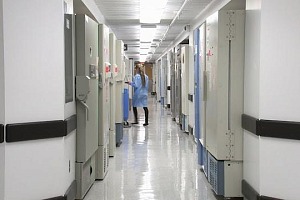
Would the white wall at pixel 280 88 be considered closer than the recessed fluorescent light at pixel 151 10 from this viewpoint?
Yes

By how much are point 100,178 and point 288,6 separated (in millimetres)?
3295

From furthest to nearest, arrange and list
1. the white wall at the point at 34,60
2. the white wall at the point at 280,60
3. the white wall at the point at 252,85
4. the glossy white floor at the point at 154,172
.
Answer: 1. the glossy white floor at the point at 154,172
2. the white wall at the point at 252,85
3. the white wall at the point at 280,60
4. the white wall at the point at 34,60

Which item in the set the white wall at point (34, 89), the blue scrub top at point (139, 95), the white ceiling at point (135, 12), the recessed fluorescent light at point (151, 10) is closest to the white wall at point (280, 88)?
the white wall at point (34, 89)

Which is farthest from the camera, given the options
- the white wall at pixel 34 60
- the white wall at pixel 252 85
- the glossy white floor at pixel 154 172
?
the glossy white floor at pixel 154 172

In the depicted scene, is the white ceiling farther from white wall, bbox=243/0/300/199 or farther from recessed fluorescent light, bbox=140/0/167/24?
white wall, bbox=243/0/300/199

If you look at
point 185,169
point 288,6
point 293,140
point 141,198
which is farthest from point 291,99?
point 185,169

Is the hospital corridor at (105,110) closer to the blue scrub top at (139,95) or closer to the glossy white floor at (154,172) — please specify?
the glossy white floor at (154,172)

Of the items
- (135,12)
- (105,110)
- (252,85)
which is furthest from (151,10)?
(252,85)

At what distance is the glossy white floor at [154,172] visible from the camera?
4.38 meters

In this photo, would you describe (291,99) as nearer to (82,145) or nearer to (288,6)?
(288,6)

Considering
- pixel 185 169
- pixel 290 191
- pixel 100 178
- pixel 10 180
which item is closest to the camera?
pixel 10 180

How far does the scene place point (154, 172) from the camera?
540 cm

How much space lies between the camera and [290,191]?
3180mm

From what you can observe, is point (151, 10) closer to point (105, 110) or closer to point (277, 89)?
point (105, 110)
